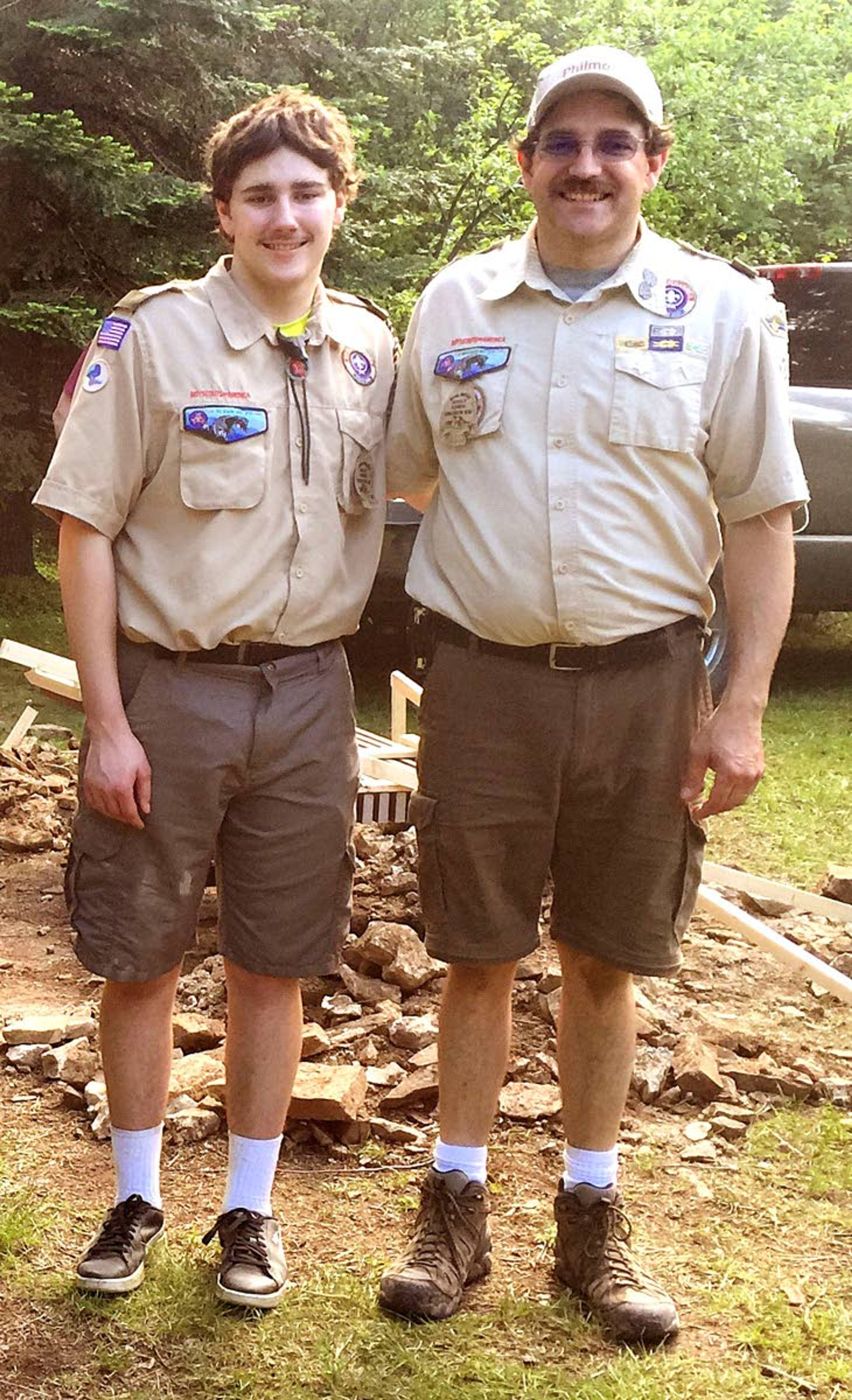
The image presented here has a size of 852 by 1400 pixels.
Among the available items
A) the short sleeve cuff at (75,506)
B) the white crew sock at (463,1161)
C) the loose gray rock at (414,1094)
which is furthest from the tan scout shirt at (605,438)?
the loose gray rock at (414,1094)

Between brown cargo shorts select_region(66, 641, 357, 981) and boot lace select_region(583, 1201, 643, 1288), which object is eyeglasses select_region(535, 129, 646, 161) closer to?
brown cargo shorts select_region(66, 641, 357, 981)

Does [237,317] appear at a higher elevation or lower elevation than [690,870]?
higher

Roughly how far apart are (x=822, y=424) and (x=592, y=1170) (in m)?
4.77

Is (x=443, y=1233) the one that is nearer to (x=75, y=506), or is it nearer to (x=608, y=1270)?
(x=608, y=1270)

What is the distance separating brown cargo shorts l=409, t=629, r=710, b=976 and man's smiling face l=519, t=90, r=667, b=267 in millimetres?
692

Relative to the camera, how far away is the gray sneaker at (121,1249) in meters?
2.74

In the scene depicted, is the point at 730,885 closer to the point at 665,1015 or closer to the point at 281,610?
the point at 665,1015

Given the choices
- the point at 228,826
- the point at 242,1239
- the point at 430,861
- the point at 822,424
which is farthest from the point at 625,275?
the point at 822,424

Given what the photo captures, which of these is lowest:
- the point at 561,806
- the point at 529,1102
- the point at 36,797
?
the point at 529,1102

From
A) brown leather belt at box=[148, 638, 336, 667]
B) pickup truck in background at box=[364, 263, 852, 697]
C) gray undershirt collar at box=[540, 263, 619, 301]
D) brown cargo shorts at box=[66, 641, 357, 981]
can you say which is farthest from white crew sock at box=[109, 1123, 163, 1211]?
pickup truck in background at box=[364, 263, 852, 697]

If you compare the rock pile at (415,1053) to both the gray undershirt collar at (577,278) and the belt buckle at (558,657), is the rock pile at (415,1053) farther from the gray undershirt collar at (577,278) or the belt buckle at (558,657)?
the gray undershirt collar at (577,278)

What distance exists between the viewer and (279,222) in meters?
2.56

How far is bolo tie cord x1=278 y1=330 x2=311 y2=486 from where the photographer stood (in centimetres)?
264

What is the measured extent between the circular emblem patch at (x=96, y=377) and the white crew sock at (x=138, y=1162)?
52.9 inches
